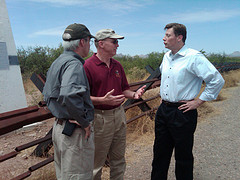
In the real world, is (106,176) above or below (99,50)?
below

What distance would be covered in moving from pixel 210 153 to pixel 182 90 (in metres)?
2.20

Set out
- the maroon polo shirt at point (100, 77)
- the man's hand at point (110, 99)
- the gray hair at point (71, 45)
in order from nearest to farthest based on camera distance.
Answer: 1. the gray hair at point (71, 45)
2. the man's hand at point (110, 99)
3. the maroon polo shirt at point (100, 77)

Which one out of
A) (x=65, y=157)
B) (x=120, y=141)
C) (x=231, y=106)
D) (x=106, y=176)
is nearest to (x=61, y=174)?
(x=65, y=157)

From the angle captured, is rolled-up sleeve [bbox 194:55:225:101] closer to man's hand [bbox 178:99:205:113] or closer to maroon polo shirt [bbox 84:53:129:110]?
man's hand [bbox 178:99:205:113]

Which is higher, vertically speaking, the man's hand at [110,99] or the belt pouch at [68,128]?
the man's hand at [110,99]

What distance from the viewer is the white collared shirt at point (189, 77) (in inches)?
92.4

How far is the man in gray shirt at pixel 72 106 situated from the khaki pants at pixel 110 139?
0.44m

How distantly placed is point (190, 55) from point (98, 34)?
1.11 meters

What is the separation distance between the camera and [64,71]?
5.36 ft

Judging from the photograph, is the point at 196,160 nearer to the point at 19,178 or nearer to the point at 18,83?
the point at 19,178

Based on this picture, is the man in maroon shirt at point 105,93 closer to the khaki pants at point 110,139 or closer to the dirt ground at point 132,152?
the khaki pants at point 110,139

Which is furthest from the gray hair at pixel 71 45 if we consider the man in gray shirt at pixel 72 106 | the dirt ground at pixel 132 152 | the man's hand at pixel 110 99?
the dirt ground at pixel 132 152

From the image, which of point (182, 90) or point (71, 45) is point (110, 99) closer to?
point (71, 45)

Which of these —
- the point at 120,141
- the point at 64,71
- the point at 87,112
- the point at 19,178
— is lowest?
the point at 19,178
